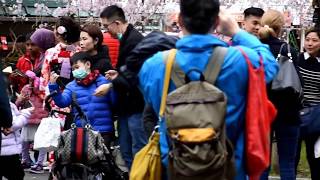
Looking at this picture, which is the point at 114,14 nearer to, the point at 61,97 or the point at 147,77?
the point at 61,97

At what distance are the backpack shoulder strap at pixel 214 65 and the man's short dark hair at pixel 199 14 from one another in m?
0.15

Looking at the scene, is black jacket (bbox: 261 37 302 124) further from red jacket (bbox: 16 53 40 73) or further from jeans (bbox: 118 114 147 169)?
red jacket (bbox: 16 53 40 73)

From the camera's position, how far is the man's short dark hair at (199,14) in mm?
3602

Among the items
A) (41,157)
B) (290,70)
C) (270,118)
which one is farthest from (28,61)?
(270,118)

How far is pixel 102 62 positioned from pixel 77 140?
1116mm

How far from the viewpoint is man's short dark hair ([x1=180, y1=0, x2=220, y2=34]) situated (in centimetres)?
360

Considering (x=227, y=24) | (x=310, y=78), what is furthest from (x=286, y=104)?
(x=227, y=24)

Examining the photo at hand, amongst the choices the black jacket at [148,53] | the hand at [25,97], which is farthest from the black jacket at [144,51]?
the hand at [25,97]

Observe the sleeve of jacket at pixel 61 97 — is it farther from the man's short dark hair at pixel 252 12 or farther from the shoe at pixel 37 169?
the shoe at pixel 37 169

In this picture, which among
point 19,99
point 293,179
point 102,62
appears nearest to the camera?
point 293,179

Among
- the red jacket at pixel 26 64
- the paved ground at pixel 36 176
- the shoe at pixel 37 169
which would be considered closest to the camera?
the paved ground at pixel 36 176

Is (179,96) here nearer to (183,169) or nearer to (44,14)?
(183,169)

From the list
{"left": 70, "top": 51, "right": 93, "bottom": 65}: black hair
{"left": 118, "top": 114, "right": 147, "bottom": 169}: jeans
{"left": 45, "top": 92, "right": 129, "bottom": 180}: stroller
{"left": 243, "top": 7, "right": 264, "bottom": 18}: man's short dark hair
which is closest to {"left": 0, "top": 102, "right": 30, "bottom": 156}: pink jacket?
{"left": 45, "top": 92, "right": 129, "bottom": 180}: stroller

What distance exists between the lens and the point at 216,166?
3400 millimetres
